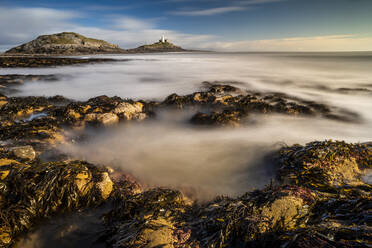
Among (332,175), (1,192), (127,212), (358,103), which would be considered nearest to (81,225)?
(127,212)

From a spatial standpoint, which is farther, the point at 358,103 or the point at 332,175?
the point at 358,103

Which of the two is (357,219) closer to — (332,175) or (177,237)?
(332,175)

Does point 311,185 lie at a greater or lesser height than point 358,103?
lesser

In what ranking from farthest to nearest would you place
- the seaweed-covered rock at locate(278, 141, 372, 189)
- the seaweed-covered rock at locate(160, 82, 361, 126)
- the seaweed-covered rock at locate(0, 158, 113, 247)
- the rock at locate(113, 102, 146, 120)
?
1. the seaweed-covered rock at locate(160, 82, 361, 126)
2. the rock at locate(113, 102, 146, 120)
3. the seaweed-covered rock at locate(278, 141, 372, 189)
4. the seaweed-covered rock at locate(0, 158, 113, 247)

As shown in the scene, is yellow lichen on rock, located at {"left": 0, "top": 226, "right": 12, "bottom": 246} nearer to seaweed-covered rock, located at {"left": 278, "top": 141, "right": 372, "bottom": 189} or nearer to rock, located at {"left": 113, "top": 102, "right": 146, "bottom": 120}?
seaweed-covered rock, located at {"left": 278, "top": 141, "right": 372, "bottom": 189}

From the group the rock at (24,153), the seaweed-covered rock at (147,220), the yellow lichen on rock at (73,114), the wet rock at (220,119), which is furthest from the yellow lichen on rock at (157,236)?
the yellow lichen on rock at (73,114)

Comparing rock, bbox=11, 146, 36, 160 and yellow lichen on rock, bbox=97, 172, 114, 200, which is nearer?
yellow lichen on rock, bbox=97, 172, 114, 200

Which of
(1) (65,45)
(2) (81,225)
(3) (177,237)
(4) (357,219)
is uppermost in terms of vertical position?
(1) (65,45)

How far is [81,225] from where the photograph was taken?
2.20 m

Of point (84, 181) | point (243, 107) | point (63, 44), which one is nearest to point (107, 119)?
point (84, 181)

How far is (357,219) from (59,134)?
5.59 m

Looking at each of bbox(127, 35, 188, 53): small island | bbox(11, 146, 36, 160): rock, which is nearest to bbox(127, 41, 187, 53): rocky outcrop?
bbox(127, 35, 188, 53): small island

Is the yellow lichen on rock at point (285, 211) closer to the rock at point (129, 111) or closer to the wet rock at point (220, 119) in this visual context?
the wet rock at point (220, 119)

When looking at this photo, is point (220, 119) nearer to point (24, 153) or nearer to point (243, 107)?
point (243, 107)
